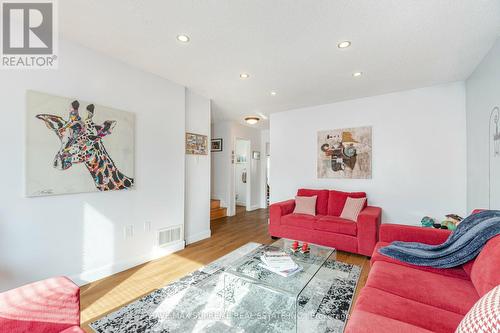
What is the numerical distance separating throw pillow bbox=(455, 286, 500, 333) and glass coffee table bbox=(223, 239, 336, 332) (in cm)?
86

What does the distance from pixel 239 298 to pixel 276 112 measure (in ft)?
11.8

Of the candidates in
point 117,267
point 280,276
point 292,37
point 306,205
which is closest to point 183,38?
point 292,37

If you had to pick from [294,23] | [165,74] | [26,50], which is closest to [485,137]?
Result: [294,23]

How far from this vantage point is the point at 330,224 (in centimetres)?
307

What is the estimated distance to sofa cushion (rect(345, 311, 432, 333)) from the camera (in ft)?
3.20

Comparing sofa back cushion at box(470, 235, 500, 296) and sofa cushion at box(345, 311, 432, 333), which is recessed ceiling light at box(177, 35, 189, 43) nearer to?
sofa cushion at box(345, 311, 432, 333)

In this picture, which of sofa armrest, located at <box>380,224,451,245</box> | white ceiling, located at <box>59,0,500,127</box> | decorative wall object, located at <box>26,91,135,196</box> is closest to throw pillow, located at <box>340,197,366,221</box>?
sofa armrest, located at <box>380,224,451,245</box>

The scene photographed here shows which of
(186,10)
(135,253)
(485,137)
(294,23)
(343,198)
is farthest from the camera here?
(343,198)

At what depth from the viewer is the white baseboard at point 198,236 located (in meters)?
3.42

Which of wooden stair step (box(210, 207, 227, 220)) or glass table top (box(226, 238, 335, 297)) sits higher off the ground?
glass table top (box(226, 238, 335, 297))

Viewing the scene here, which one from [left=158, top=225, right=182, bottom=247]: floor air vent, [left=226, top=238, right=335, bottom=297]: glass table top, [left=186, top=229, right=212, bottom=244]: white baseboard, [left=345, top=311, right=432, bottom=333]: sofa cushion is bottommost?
[left=186, top=229, right=212, bottom=244]: white baseboard

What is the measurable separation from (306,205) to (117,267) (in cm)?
277

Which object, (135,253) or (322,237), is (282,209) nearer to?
(322,237)

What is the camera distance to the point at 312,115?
4191mm
